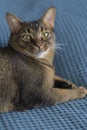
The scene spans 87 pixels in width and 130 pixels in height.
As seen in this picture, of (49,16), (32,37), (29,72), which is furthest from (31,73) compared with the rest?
(49,16)

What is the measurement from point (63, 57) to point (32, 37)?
32 cm

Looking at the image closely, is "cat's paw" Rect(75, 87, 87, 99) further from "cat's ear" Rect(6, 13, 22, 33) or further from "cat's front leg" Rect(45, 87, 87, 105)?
"cat's ear" Rect(6, 13, 22, 33)

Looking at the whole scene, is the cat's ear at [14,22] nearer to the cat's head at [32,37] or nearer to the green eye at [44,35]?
the cat's head at [32,37]

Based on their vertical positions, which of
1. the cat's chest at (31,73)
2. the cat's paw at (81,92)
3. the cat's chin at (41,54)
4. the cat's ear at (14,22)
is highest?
the cat's ear at (14,22)

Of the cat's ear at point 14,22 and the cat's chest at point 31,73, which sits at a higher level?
the cat's ear at point 14,22

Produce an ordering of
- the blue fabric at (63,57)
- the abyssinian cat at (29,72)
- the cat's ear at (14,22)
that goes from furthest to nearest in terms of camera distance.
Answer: the cat's ear at (14,22) → the abyssinian cat at (29,72) → the blue fabric at (63,57)

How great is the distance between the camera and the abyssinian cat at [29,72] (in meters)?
1.37

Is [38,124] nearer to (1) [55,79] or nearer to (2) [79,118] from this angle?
(2) [79,118]

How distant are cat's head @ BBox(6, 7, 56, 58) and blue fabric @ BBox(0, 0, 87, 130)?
0.71 ft

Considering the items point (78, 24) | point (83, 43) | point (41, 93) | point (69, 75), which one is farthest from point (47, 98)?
point (78, 24)

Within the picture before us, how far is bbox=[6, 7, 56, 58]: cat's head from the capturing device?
142cm

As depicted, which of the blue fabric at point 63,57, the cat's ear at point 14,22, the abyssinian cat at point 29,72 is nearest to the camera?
the blue fabric at point 63,57

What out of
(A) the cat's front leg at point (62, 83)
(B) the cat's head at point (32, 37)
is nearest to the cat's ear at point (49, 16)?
(B) the cat's head at point (32, 37)

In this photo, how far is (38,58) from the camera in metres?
1.47
